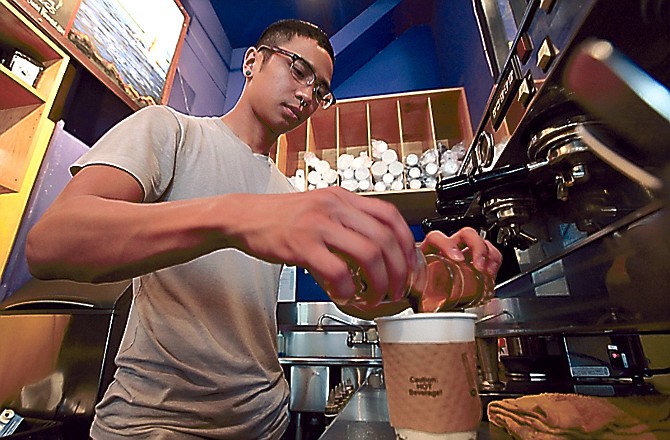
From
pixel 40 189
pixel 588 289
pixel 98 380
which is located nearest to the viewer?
pixel 588 289

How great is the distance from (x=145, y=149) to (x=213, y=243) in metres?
0.30

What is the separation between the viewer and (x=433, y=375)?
12.6 inches

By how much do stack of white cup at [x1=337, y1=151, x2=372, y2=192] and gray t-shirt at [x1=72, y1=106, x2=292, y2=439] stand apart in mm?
1280

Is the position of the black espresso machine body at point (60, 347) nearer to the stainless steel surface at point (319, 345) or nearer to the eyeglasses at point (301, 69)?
the eyeglasses at point (301, 69)

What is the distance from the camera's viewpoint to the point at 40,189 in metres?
1.30

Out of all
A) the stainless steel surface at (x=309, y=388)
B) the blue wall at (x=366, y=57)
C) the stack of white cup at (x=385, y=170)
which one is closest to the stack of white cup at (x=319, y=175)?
the stack of white cup at (x=385, y=170)

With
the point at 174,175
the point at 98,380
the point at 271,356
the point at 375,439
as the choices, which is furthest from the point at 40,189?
the point at 375,439

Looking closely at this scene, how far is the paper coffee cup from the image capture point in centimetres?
32

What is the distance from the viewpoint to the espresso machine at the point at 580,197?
1.27 ft

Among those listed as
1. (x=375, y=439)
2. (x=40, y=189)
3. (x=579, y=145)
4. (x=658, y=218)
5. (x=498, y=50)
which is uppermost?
(x=498, y=50)

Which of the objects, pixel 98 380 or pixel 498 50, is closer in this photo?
pixel 498 50

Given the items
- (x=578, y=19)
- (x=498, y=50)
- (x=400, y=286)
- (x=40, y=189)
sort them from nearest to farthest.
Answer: (x=400, y=286) → (x=578, y=19) → (x=498, y=50) → (x=40, y=189)

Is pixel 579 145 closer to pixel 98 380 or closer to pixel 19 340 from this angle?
pixel 98 380

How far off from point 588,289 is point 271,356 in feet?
1.90
